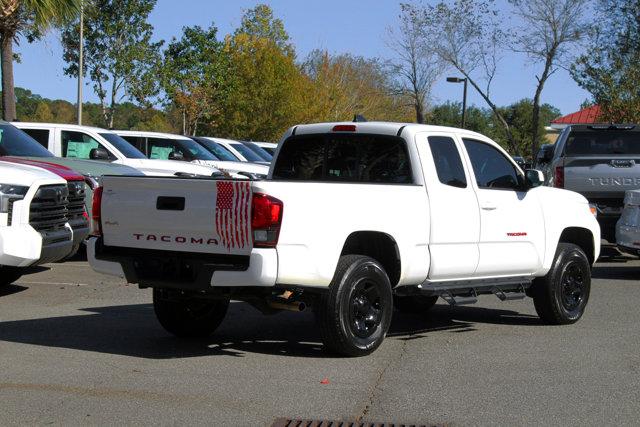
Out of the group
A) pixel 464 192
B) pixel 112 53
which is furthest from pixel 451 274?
pixel 112 53

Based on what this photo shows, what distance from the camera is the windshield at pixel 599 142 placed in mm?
16391

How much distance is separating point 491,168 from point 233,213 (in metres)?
3.25

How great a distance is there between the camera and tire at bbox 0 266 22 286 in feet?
36.3

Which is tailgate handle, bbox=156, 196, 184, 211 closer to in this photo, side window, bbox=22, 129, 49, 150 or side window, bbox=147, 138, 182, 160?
side window, bbox=22, 129, 49, 150

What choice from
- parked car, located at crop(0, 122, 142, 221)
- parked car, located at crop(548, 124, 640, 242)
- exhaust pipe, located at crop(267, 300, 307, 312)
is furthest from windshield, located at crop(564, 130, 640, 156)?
exhaust pipe, located at crop(267, 300, 307, 312)

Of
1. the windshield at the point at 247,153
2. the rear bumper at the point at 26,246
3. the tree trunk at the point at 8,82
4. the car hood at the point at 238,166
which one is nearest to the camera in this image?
the rear bumper at the point at 26,246

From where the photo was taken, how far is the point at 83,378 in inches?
269

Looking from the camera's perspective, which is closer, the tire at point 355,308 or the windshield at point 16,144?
the tire at point 355,308

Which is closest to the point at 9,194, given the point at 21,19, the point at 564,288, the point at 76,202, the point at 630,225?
the point at 76,202

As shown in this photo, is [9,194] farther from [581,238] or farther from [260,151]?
[260,151]

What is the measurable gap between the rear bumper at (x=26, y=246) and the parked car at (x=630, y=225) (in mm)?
8049

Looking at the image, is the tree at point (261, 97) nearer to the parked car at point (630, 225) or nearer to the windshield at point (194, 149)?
the windshield at point (194, 149)

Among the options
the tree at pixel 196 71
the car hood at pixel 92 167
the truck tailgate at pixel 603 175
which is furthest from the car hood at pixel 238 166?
the tree at pixel 196 71

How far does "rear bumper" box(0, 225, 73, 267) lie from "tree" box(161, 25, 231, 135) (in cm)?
3190
